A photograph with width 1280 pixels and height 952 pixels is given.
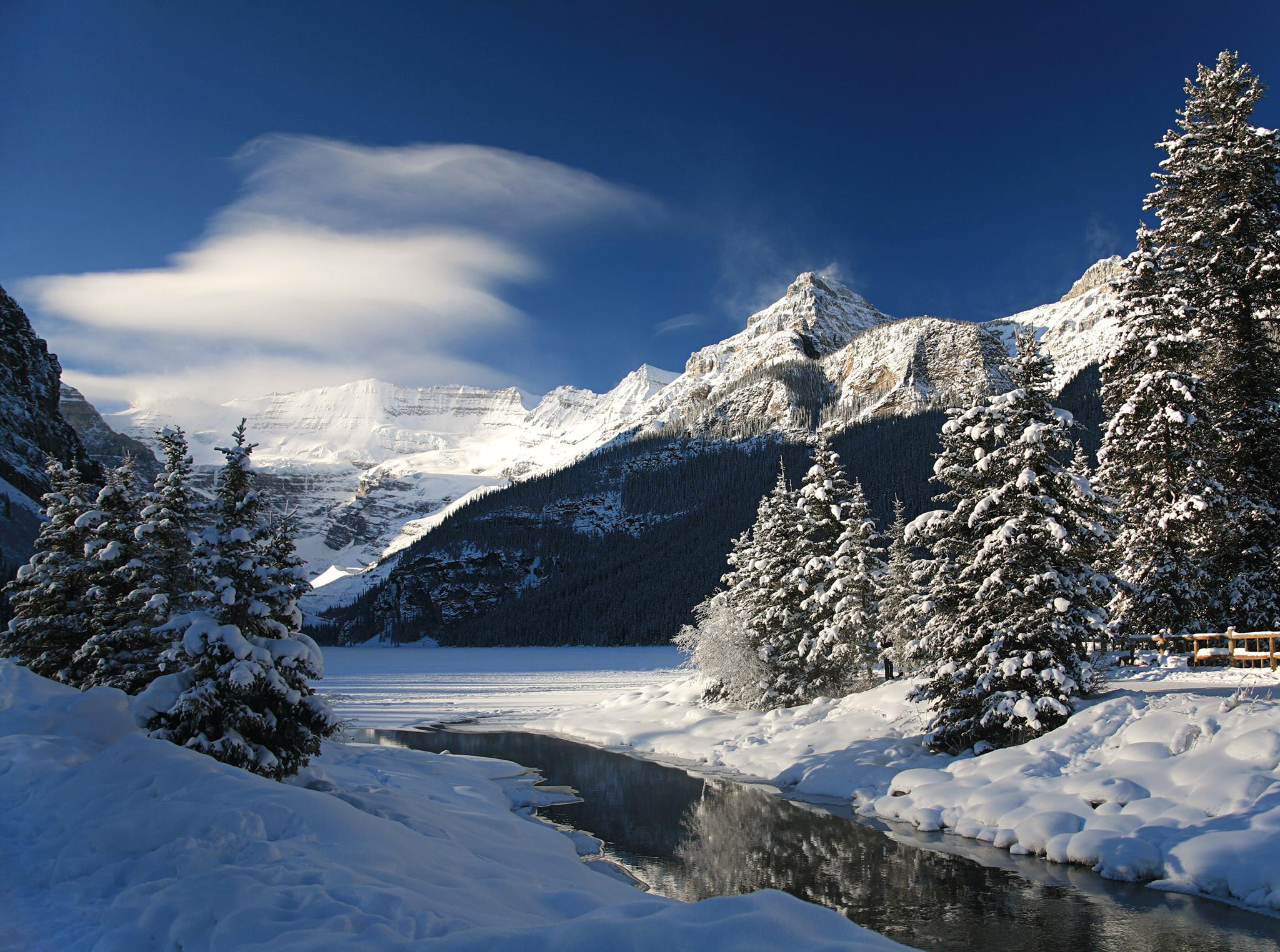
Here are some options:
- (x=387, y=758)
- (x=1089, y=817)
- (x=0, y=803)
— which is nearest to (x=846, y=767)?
(x=1089, y=817)

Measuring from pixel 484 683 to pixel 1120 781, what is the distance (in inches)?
2703

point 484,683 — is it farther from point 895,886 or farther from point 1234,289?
point 1234,289

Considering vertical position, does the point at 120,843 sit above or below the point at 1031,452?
below

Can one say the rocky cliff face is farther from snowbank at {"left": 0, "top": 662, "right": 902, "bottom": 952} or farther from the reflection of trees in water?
the reflection of trees in water

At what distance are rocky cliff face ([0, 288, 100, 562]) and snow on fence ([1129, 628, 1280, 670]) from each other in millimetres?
103499

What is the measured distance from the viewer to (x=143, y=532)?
881 inches

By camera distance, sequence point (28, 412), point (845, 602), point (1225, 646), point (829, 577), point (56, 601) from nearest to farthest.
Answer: point (1225, 646)
point (56, 601)
point (845, 602)
point (829, 577)
point (28, 412)

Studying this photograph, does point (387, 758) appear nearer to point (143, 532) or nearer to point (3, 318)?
point (143, 532)

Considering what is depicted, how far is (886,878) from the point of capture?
16703 millimetres

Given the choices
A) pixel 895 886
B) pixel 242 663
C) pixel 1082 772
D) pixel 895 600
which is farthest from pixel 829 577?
pixel 242 663

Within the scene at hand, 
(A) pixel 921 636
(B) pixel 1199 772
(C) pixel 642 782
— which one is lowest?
(C) pixel 642 782

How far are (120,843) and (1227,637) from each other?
26.0 metres

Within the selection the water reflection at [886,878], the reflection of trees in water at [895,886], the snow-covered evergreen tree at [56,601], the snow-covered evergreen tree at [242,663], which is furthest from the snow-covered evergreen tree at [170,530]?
the reflection of trees in water at [895,886]

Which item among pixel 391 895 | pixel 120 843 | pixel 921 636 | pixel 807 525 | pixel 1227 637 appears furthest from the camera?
pixel 807 525
